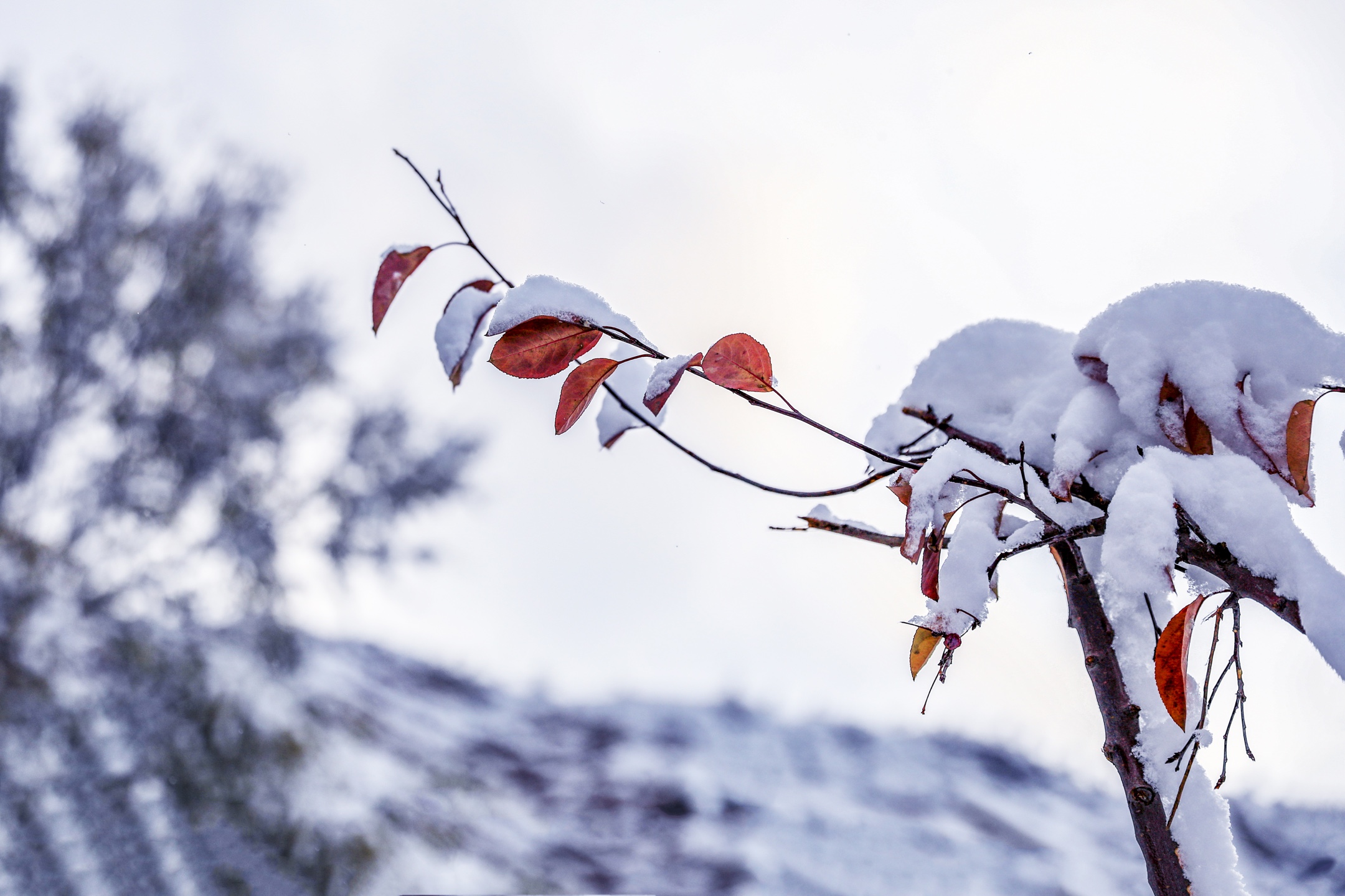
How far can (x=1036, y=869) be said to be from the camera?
61.9 inches

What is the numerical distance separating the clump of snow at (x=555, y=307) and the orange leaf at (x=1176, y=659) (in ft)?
0.93

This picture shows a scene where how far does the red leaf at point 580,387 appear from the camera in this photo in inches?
14.7

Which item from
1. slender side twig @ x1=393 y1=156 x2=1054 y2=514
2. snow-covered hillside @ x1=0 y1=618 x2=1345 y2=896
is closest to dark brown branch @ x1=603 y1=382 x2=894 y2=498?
slender side twig @ x1=393 y1=156 x2=1054 y2=514

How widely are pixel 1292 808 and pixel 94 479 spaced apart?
4228mm

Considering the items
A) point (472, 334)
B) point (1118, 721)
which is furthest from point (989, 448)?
point (472, 334)

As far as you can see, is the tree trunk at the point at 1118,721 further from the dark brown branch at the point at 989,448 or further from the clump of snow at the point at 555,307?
the clump of snow at the point at 555,307

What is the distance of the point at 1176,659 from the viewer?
0.27 meters

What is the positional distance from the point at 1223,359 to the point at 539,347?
34 cm

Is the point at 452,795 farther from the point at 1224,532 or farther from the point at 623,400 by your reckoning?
the point at 1224,532

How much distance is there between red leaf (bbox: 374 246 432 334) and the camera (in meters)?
0.43

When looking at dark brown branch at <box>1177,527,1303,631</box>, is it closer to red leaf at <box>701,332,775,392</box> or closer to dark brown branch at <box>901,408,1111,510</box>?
dark brown branch at <box>901,408,1111,510</box>

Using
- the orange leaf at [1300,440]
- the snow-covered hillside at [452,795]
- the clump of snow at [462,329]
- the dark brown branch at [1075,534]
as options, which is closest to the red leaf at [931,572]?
the dark brown branch at [1075,534]

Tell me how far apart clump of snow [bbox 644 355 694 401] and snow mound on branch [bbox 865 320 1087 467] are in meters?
0.14

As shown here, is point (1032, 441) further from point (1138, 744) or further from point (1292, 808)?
point (1292, 808)
